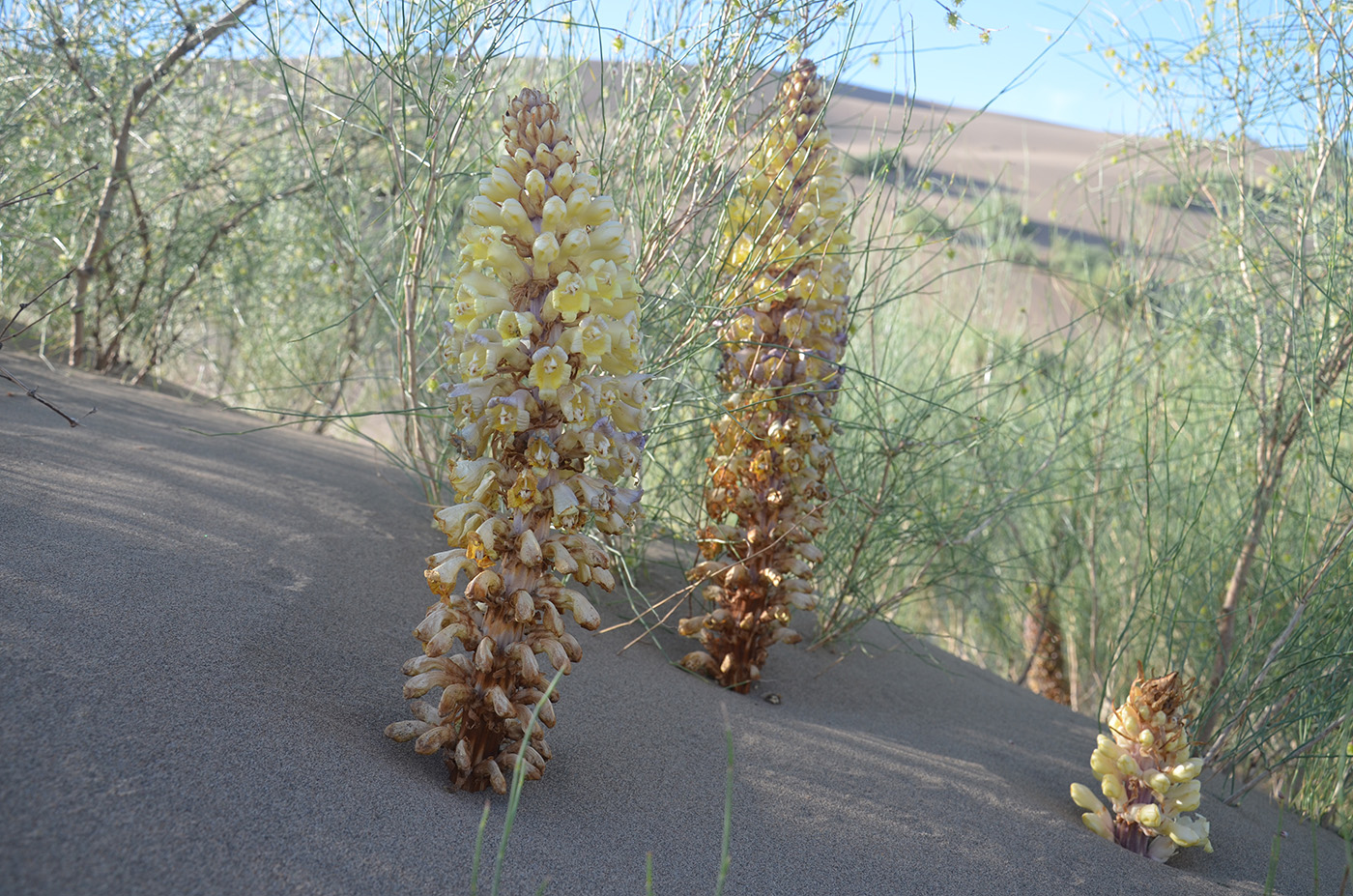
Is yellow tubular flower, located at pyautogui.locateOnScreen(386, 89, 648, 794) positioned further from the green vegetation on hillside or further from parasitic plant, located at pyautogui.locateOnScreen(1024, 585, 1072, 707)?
parasitic plant, located at pyautogui.locateOnScreen(1024, 585, 1072, 707)

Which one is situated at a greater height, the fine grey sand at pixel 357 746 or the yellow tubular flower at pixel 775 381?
the yellow tubular flower at pixel 775 381

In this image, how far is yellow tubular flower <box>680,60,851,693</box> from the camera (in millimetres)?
2150

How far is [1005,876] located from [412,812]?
1.01 meters

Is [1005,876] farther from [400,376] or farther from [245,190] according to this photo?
[245,190]

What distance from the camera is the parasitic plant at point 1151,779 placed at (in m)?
1.82

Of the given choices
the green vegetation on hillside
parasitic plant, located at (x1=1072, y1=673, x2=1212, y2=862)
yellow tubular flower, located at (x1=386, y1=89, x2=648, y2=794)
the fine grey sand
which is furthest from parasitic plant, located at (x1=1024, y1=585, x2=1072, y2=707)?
yellow tubular flower, located at (x1=386, y1=89, x2=648, y2=794)

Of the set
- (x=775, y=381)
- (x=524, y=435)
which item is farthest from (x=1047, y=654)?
(x=524, y=435)

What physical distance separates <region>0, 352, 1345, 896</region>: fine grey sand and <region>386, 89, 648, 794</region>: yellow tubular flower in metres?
0.14

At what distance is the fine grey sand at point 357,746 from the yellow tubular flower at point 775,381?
0.69 feet

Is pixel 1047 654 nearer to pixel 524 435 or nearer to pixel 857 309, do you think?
pixel 857 309

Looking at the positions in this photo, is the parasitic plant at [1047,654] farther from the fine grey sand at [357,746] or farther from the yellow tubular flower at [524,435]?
the yellow tubular flower at [524,435]

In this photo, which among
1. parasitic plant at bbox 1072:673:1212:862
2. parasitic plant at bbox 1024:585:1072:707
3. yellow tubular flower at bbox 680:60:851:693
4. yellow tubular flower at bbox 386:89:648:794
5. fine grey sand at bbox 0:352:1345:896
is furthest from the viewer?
parasitic plant at bbox 1024:585:1072:707

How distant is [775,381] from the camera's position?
85.4 inches

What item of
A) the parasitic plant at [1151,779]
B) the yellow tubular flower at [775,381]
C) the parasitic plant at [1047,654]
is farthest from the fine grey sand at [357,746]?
the parasitic plant at [1047,654]
